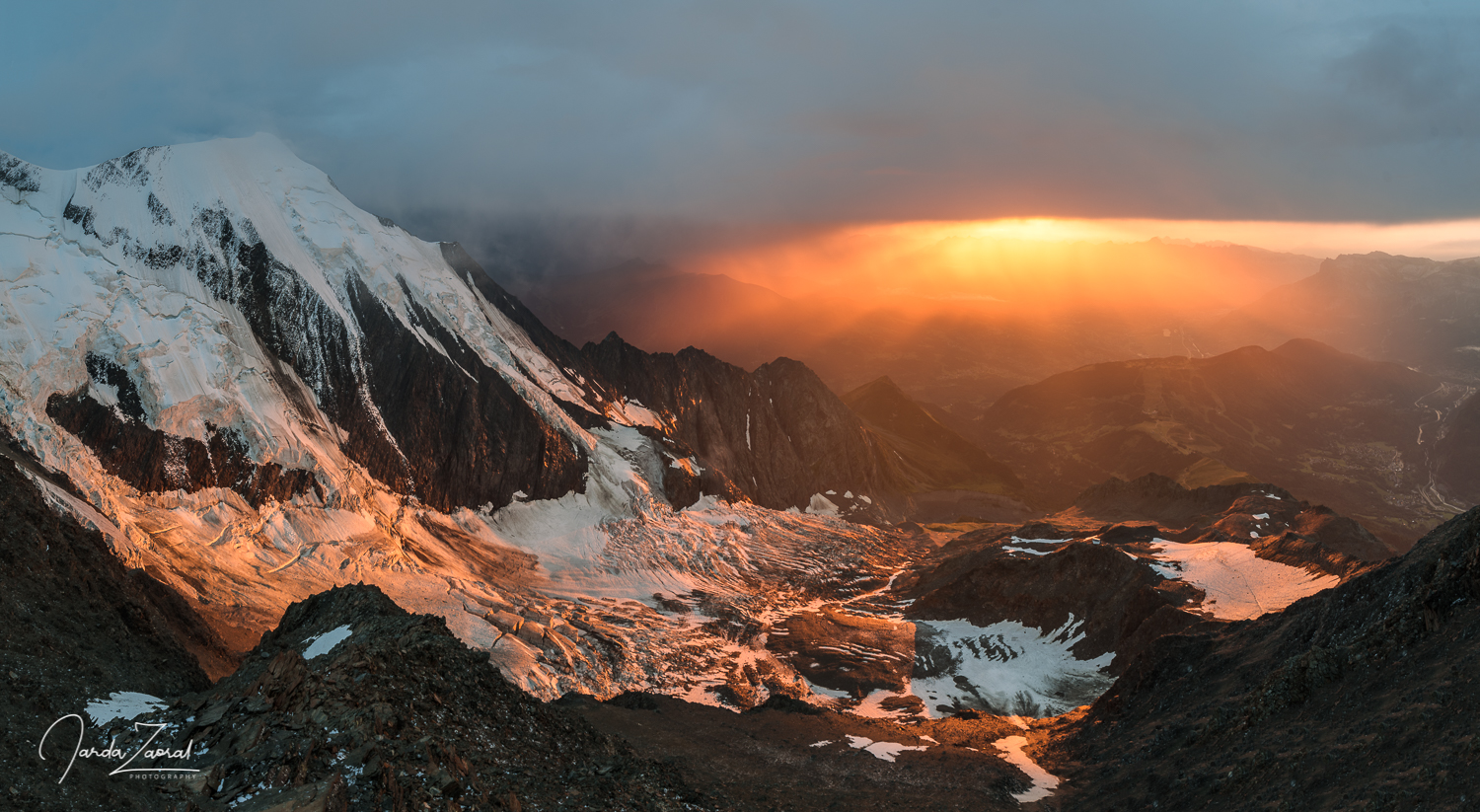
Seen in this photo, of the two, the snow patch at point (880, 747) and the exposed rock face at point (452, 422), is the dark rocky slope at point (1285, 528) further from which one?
the exposed rock face at point (452, 422)

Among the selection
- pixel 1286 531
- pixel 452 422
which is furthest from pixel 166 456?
pixel 1286 531

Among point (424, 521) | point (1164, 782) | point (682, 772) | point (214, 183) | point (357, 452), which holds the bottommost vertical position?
point (424, 521)

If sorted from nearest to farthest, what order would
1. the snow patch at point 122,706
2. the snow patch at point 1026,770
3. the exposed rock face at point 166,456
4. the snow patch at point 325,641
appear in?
the snow patch at point 122,706 → the snow patch at point 325,641 → the snow patch at point 1026,770 → the exposed rock face at point 166,456

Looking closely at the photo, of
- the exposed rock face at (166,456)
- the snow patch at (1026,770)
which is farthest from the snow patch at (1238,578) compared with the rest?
the exposed rock face at (166,456)

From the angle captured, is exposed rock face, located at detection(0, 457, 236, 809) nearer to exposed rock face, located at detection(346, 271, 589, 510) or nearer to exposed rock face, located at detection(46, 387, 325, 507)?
exposed rock face, located at detection(46, 387, 325, 507)

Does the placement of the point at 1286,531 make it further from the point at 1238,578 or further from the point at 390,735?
the point at 390,735

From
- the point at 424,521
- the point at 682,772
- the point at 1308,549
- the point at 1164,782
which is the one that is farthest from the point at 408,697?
the point at 1308,549

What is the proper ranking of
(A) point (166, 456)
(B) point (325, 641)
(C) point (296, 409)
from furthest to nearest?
(C) point (296, 409) < (A) point (166, 456) < (B) point (325, 641)

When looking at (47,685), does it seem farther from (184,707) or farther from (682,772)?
(682,772)
